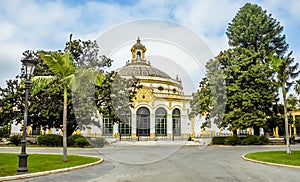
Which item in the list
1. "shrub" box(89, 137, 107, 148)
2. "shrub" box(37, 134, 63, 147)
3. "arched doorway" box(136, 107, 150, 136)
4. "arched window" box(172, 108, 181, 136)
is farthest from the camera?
"arched window" box(172, 108, 181, 136)

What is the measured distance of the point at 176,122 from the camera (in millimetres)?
44875

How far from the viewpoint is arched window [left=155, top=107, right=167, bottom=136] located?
4308cm

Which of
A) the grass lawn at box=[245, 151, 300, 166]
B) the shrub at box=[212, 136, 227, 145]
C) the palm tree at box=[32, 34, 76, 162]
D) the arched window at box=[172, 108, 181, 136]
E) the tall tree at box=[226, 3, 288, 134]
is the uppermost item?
the tall tree at box=[226, 3, 288, 134]

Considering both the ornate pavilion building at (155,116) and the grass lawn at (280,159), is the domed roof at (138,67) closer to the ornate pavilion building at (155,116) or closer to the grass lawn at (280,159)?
the ornate pavilion building at (155,116)

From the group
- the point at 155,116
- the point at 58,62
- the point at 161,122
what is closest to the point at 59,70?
the point at 58,62

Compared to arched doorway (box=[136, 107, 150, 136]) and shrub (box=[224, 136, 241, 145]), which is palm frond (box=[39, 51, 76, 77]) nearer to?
shrub (box=[224, 136, 241, 145])

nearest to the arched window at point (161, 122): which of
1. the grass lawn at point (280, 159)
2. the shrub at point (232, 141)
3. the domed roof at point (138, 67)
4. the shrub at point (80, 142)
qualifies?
the domed roof at point (138, 67)

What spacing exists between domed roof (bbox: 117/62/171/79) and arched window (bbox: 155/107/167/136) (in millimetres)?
8760

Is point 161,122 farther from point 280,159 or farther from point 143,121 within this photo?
point 280,159

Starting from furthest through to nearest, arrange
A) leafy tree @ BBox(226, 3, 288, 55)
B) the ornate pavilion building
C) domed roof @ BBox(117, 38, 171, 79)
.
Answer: domed roof @ BBox(117, 38, 171, 79) < the ornate pavilion building < leafy tree @ BBox(226, 3, 288, 55)

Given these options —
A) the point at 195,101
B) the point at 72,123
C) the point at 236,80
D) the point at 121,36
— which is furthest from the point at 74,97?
the point at 236,80

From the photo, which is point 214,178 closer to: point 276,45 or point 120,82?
point 120,82

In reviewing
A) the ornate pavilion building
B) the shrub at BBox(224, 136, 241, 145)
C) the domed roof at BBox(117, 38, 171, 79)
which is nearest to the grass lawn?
the shrub at BBox(224, 136, 241, 145)

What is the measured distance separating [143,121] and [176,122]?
5.30 m
